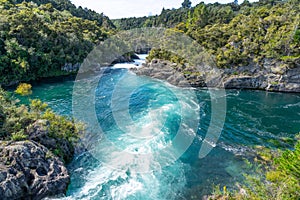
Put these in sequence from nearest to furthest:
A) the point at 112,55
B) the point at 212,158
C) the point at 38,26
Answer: the point at 212,158 → the point at 38,26 → the point at 112,55

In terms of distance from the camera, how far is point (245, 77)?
43250 mm

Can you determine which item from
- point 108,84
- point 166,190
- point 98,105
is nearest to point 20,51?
A: point 108,84

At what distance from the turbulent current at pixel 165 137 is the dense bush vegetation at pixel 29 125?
6.30 ft

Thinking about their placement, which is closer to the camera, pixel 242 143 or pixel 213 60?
pixel 242 143

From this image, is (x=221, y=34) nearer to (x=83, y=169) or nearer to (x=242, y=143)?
(x=242, y=143)

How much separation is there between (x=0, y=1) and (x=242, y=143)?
72.7m

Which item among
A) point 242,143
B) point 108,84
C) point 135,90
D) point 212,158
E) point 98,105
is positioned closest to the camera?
point 212,158

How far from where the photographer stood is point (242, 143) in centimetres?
2322

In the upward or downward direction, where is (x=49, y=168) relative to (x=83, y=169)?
upward

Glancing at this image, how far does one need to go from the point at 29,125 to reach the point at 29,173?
493 centimetres

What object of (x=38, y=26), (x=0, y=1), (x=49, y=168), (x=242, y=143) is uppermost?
(x=0, y=1)

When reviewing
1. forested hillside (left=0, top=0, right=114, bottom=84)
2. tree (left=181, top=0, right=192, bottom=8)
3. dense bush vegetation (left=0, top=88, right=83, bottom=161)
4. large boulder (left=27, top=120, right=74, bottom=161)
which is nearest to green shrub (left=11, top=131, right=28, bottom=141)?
dense bush vegetation (left=0, top=88, right=83, bottom=161)

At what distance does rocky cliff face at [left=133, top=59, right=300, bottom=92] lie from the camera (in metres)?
40.8

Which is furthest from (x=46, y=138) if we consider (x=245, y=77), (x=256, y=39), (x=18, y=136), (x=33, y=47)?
(x=256, y=39)
